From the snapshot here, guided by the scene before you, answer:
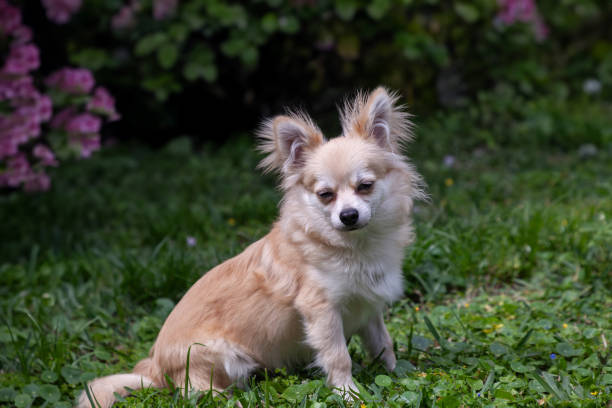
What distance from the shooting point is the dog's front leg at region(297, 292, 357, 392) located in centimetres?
273

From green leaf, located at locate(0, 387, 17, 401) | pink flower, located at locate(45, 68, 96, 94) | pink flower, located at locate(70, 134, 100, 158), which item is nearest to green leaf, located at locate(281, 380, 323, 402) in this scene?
green leaf, located at locate(0, 387, 17, 401)

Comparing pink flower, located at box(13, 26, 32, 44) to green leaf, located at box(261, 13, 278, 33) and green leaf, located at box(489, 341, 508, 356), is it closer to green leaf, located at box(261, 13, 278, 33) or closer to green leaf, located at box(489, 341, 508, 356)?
green leaf, located at box(261, 13, 278, 33)

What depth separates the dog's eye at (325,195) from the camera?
2.74 m

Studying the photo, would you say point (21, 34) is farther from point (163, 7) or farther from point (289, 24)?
point (289, 24)

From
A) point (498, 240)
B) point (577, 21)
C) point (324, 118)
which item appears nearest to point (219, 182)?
point (324, 118)

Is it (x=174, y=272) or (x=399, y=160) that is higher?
(x=399, y=160)

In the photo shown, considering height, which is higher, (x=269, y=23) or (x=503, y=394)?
(x=269, y=23)

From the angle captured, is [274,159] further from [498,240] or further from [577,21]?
[577,21]

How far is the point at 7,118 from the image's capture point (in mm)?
4668

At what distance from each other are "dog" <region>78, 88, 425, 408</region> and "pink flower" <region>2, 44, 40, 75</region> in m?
2.59

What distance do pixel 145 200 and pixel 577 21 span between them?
5.52 m

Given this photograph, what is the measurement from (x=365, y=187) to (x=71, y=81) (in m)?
3.08

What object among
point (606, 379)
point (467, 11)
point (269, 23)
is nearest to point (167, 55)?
point (269, 23)

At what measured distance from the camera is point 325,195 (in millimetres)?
2750
